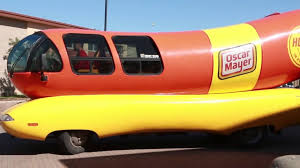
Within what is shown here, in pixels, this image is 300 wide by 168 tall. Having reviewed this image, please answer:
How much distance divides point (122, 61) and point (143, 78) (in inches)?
22.2

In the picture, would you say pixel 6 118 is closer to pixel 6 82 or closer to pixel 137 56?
pixel 137 56

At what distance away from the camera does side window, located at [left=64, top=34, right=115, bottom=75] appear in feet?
21.5

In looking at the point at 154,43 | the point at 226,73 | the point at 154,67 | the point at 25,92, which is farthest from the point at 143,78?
the point at 25,92

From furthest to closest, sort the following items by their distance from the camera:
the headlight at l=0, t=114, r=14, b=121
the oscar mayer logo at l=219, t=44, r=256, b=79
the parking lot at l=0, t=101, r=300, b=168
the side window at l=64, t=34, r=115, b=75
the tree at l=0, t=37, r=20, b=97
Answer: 1. the tree at l=0, t=37, r=20, b=97
2. the oscar mayer logo at l=219, t=44, r=256, b=79
3. the side window at l=64, t=34, r=115, b=75
4. the headlight at l=0, t=114, r=14, b=121
5. the parking lot at l=0, t=101, r=300, b=168

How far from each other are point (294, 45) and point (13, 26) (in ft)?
74.5

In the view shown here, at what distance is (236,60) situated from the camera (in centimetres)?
707

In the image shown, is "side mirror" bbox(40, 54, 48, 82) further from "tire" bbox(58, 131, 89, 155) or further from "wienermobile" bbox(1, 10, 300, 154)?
"tire" bbox(58, 131, 89, 155)

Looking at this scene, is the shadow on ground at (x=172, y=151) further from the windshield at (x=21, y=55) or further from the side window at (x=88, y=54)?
the windshield at (x=21, y=55)

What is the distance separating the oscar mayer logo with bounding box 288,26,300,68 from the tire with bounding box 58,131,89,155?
486 centimetres

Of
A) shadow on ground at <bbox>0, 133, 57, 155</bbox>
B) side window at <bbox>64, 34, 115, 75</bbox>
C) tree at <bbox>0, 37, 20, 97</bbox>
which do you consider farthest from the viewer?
tree at <bbox>0, 37, 20, 97</bbox>

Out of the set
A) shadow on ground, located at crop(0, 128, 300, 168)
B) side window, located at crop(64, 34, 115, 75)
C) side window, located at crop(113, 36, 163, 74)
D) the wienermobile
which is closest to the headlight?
the wienermobile

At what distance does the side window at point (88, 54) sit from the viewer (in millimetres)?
6551

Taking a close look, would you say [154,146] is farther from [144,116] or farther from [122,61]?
[122,61]

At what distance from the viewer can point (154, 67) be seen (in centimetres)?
686
